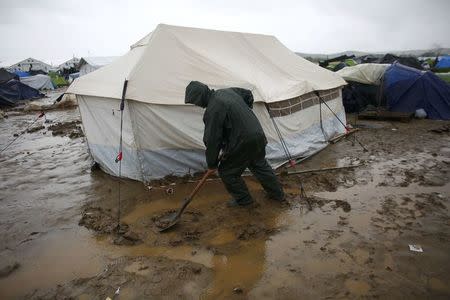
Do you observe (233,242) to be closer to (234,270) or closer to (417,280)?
(234,270)

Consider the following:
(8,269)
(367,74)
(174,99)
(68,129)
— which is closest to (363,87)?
(367,74)

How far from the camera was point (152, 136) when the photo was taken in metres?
5.98

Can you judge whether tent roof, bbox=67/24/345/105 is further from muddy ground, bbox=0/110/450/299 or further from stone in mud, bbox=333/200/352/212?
stone in mud, bbox=333/200/352/212

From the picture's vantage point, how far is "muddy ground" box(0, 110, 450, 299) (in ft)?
11.4

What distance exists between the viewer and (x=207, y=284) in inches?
138

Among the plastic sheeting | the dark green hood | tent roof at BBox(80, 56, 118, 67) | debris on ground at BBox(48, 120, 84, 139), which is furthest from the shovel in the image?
tent roof at BBox(80, 56, 118, 67)

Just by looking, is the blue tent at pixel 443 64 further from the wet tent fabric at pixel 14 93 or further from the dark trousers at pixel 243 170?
the wet tent fabric at pixel 14 93

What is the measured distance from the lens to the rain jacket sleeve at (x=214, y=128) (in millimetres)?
4492

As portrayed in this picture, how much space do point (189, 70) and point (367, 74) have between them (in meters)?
9.80

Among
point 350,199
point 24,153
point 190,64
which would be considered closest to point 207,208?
point 350,199

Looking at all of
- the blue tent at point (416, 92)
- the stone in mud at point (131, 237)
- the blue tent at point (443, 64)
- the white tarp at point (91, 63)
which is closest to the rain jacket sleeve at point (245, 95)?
the stone in mud at point (131, 237)

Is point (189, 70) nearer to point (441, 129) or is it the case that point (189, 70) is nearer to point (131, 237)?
point (131, 237)

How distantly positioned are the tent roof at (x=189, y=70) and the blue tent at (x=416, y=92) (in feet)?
18.9

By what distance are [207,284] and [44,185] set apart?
4.93 metres
